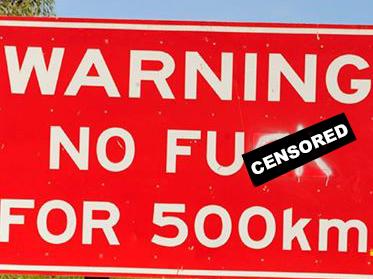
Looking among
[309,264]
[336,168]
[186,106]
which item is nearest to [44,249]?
[186,106]

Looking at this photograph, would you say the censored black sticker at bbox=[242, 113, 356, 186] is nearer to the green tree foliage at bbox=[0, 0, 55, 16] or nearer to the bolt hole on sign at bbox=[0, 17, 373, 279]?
the bolt hole on sign at bbox=[0, 17, 373, 279]

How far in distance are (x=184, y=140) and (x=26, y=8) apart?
8803 mm

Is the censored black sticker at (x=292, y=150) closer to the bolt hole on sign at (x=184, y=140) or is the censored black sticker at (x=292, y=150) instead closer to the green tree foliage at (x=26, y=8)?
the bolt hole on sign at (x=184, y=140)

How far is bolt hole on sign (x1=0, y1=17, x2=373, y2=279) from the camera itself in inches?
129

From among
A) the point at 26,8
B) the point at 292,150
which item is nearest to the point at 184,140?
the point at 292,150

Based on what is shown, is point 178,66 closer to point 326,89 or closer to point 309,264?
point 326,89

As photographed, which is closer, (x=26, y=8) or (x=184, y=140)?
(x=184, y=140)

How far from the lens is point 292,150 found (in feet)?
10.8

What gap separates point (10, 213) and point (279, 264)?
1.48 m

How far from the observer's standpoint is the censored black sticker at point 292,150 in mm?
3266

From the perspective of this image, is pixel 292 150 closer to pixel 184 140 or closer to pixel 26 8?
pixel 184 140

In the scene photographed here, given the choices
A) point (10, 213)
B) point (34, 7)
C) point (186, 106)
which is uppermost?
point (34, 7)

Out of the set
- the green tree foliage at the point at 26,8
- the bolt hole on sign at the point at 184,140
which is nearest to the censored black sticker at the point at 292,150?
the bolt hole on sign at the point at 184,140

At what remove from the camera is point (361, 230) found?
327cm
